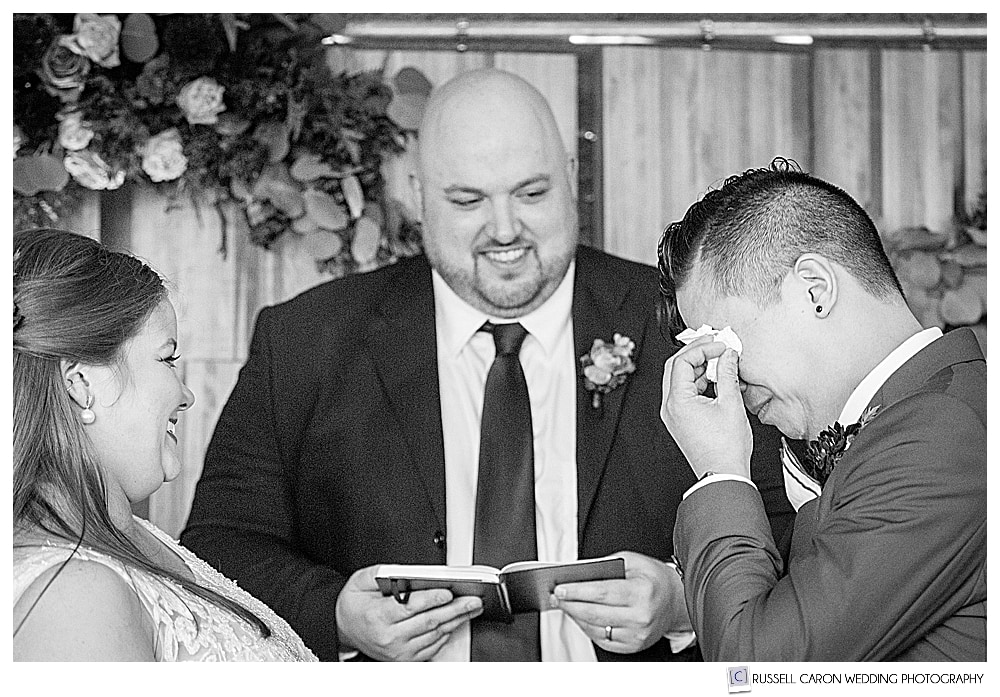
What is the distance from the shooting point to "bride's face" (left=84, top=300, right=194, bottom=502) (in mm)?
2312

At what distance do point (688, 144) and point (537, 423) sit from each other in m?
0.76

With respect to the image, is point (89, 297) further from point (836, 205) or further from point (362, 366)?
point (836, 205)

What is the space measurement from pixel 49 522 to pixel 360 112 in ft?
4.29

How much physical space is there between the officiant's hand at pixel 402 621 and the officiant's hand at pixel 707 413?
628mm

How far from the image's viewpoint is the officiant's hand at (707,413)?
227 cm

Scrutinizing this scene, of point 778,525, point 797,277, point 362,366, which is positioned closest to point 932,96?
point 797,277

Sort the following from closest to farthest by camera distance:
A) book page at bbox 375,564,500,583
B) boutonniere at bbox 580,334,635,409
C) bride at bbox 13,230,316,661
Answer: bride at bbox 13,230,316,661, book page at bbox 375,564,500,583, boutonniere at bbox 580,334,635,409

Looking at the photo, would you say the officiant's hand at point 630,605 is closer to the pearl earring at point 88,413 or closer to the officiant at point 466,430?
the officiant at point 466,430

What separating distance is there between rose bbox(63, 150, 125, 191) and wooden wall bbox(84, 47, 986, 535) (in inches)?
2.9

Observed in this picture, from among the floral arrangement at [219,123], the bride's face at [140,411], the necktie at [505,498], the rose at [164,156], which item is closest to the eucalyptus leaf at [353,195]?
the floral arrangement at [219,123]

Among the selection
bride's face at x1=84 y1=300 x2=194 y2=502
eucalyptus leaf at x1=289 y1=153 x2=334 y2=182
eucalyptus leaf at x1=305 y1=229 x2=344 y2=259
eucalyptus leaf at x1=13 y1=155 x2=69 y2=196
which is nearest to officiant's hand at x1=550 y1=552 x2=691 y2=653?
bride's face at x1=84 y1=300 x2=194 y2=502

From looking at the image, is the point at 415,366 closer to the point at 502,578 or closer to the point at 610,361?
the point at 610,361

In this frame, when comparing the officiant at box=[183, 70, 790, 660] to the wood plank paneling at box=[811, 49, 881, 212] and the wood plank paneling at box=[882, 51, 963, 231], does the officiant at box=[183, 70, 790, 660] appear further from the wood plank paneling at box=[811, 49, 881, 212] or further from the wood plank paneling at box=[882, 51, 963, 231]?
the wood plank paneling at box=[882, 51, 963, 231]

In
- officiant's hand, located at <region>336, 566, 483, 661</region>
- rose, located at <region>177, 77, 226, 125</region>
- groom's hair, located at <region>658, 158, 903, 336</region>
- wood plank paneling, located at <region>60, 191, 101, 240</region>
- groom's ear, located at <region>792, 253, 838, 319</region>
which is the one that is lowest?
officiant's hand, located at <region>336, 566, 483, 661</region>
